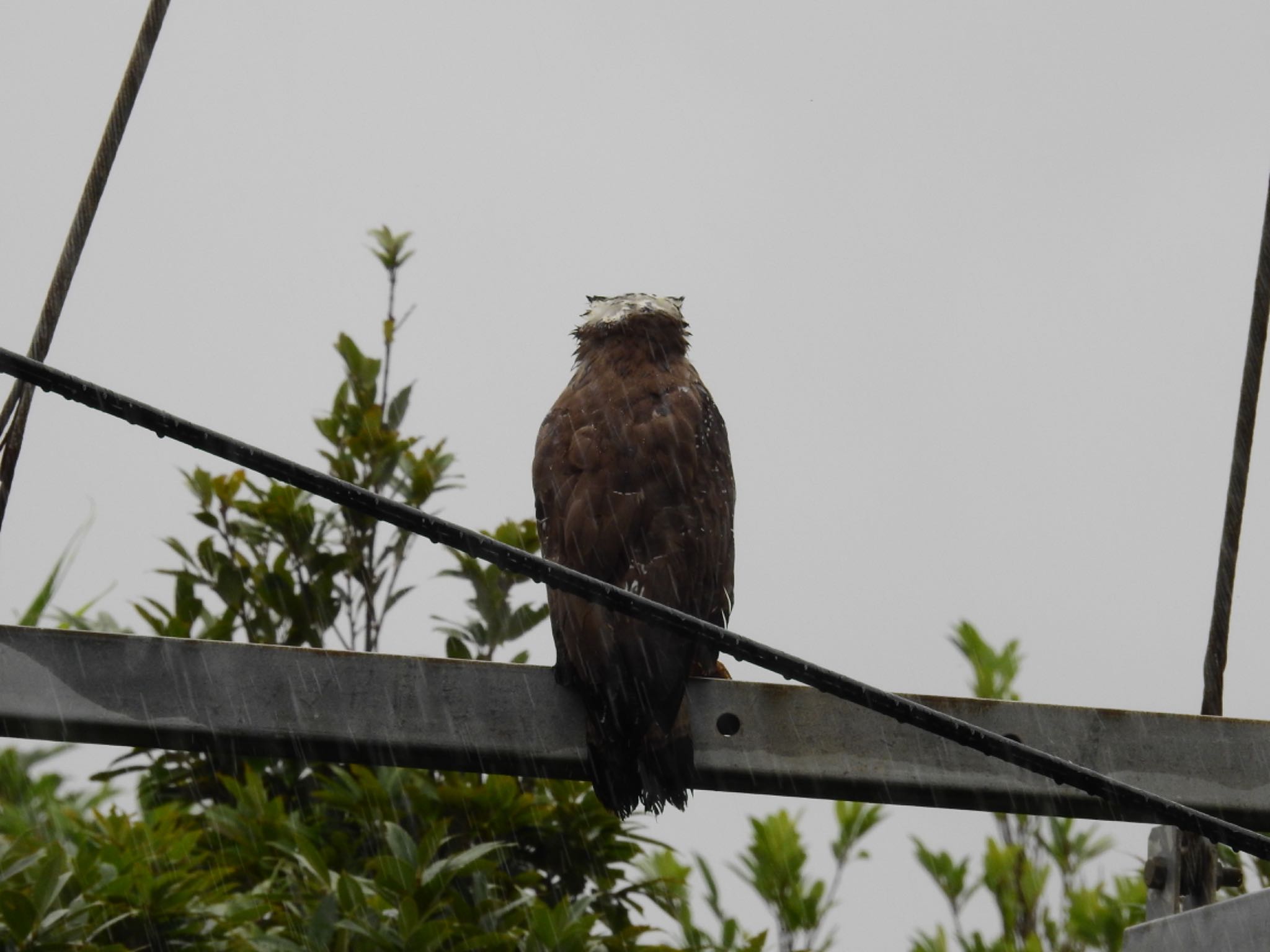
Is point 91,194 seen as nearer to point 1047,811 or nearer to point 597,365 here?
point 597,365

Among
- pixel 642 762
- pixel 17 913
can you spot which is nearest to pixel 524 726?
pixel 642 762

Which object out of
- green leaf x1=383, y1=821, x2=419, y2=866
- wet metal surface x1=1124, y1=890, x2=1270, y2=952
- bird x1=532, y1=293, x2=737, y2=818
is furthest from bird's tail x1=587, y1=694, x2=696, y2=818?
green leaf x1=383, y1=821, x2=419, y2=866

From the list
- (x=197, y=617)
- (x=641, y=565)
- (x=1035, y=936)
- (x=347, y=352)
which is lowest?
(x=1035, y=936)

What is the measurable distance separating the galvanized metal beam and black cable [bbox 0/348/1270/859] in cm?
34

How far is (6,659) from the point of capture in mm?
2145

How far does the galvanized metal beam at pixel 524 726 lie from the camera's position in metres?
2.18

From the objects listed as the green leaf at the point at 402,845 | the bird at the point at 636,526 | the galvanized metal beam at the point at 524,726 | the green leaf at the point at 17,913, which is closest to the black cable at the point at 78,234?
the galvanized metal beam at the point at 524,726

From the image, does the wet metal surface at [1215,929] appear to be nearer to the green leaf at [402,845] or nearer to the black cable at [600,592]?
the black cable at [600,592]

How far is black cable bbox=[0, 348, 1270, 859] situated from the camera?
1.83m

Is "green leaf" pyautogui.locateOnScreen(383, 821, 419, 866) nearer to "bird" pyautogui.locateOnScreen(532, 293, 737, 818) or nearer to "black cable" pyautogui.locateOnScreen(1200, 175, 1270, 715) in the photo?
"bird" pyautogui.locateOnScreen(532, 293, 737, 818)

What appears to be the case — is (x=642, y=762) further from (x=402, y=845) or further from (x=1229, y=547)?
(x=402, y=845)

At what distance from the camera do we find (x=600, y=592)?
1870mm

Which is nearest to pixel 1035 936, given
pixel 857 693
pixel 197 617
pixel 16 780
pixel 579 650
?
pixel 197 617

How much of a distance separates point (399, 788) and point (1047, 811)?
2866 millimetres
